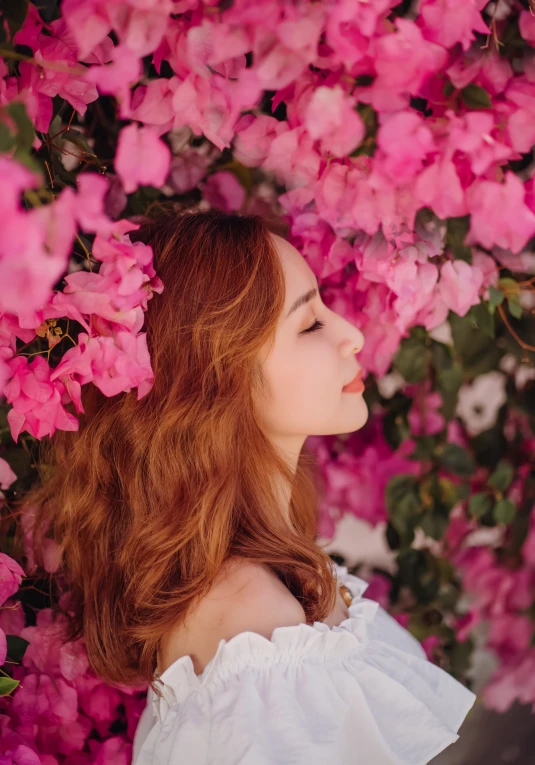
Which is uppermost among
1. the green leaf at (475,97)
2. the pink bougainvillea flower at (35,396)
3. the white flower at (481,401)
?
the green leaf at (475,97)

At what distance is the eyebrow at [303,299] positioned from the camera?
3.64ft

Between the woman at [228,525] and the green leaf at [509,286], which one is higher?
the green leaf at [509,286]

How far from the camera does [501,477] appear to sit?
142 centimetres

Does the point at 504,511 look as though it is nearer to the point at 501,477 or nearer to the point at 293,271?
the point at 501,477

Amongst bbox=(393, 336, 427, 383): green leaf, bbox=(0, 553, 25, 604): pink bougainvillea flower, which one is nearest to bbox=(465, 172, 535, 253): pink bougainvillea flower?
bbox=(393, 336, 427, 383): green leaf

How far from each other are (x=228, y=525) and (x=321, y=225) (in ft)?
1.64

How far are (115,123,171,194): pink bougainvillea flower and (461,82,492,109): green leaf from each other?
1.32 ft

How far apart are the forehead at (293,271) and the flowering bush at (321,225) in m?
0.08

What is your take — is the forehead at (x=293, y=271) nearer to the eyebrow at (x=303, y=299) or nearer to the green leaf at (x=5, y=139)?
the eyebrow at (x=303, y=299)

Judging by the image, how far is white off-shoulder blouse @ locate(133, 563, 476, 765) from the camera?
92 cm

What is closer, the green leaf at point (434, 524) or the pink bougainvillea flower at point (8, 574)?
the pink bougainvillea flower at point (8, 574)

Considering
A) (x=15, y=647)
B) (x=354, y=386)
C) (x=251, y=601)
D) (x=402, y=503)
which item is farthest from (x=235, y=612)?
(x=402, y=503)

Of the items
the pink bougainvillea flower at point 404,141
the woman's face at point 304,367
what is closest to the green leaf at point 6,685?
the woman's face at point 304,367

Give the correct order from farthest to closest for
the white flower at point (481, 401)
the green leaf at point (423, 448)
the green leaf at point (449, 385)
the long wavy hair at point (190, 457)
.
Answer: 1. the white flower at point (481, 401)
2. the green leaf at point (423, 448)
3. the green leaf at point (449, 385)
4. the long wavy hair at point (190, 457)
